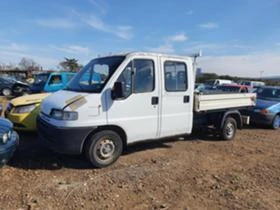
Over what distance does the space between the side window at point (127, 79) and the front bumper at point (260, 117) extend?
572 centimetres

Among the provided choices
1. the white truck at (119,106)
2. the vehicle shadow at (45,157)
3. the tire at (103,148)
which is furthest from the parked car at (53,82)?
the tire at (103,148)

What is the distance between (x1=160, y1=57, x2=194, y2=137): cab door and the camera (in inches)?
217

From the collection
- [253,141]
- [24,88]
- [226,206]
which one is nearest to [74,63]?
[24,88]

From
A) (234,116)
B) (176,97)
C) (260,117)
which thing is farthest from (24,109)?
(260,117)

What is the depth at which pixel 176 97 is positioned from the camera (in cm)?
569

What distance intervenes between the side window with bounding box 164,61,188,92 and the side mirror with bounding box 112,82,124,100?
1.19 meters

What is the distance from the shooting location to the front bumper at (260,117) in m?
9.17

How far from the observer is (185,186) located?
4254 mm

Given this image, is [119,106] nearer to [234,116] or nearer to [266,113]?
[234,116]

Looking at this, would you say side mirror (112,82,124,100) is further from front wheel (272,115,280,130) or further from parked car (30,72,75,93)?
parked car (30,72,75,93)

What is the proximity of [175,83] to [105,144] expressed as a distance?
2.04m

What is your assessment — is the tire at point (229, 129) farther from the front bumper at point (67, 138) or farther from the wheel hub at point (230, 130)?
the front bumper at point (67, 138)

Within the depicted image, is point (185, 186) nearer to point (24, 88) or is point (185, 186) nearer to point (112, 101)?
point (112, 101)

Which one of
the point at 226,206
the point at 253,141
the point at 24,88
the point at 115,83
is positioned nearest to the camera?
the point at 226,206
